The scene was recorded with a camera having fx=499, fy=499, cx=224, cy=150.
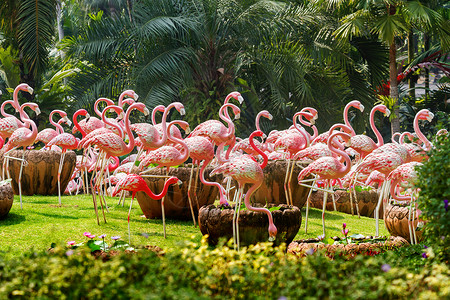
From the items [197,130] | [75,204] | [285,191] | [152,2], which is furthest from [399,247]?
[152,2]

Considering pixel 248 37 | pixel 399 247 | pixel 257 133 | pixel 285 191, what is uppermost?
pixel 248 37

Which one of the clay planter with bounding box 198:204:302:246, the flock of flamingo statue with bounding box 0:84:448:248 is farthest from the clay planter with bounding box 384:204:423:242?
the clay planter with bounding box 198:204:302:246

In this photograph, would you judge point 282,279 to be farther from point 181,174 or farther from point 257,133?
point 181,174

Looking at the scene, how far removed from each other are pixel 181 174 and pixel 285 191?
70.4 inches

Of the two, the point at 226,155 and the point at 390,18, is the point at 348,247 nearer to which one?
the point at 226,155

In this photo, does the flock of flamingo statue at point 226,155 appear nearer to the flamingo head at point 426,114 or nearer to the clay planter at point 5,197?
the flamingo head at point 426,114

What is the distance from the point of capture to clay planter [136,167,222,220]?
24.8 ft

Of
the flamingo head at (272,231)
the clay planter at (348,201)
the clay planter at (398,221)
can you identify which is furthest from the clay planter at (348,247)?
the clay planter at (348,201)

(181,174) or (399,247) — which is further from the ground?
(181,174)

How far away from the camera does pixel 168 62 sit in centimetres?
1410

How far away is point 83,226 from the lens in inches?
273

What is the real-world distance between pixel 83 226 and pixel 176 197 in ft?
4.80

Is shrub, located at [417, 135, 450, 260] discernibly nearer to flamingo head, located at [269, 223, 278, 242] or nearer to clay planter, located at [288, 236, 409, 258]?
clay planter, located at [288, 236, 409, 258]

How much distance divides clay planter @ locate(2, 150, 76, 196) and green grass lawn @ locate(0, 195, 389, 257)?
689 mm
